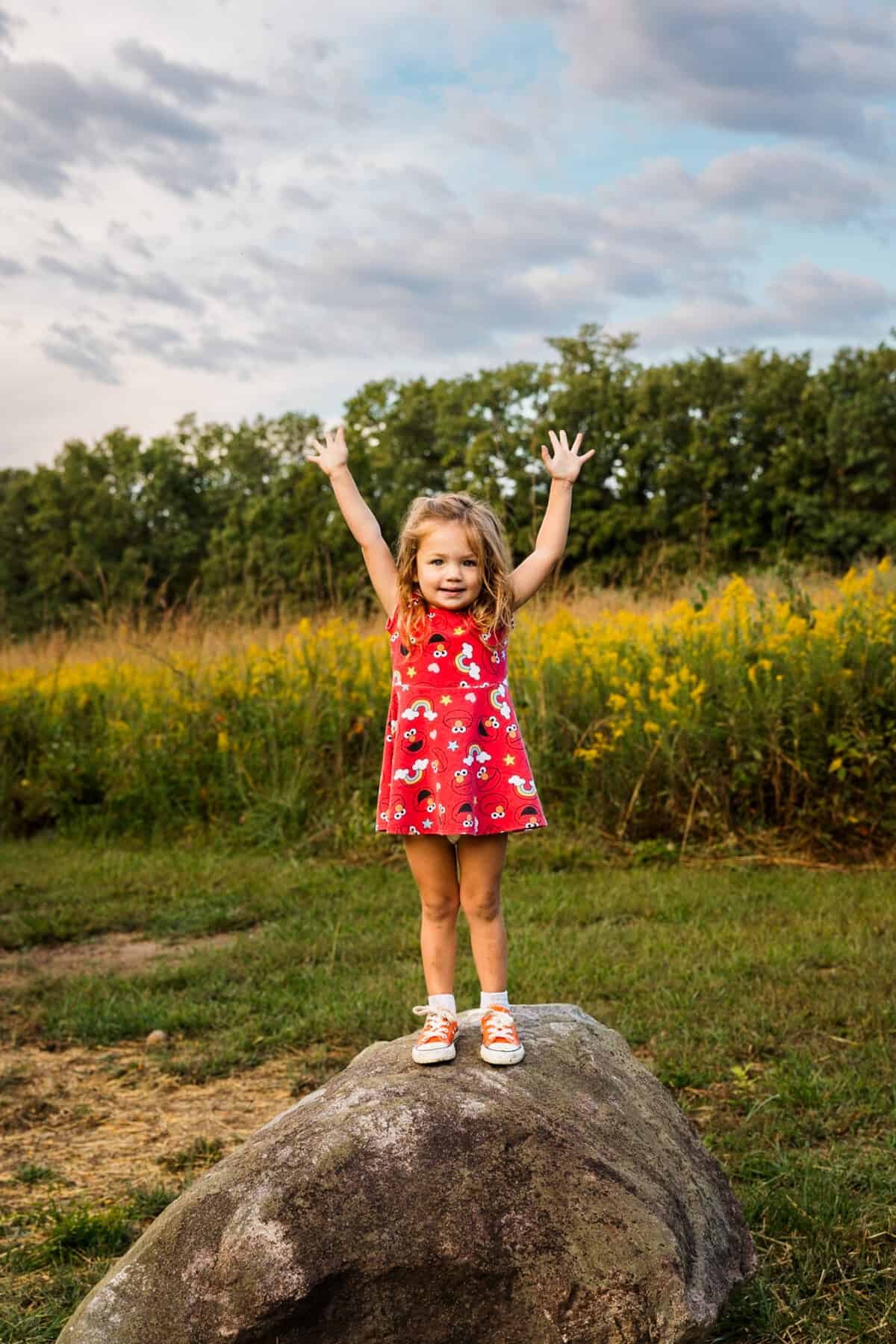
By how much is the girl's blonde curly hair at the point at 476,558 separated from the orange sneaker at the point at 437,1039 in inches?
38.2

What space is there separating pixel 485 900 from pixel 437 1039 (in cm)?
37

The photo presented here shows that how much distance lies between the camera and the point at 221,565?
100.0 ft

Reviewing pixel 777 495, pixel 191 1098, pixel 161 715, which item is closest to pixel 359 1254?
pixel 191 1098

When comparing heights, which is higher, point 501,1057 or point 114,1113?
point 501,1057

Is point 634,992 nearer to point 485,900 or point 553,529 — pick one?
point 485,900

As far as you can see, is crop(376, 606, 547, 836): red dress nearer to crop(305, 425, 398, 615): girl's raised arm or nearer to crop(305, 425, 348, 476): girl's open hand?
crop(305, 425, 398, 615): girl's raised arm

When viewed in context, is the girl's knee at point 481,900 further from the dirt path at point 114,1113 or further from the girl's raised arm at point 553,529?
the dirt path at point 114,1113

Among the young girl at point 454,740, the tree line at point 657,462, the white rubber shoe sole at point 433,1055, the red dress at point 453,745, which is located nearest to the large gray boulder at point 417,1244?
the white rubber shoe sole at point 433,1055

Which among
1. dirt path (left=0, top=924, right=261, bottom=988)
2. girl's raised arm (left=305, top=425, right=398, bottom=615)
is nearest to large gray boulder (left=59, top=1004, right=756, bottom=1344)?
girl's raised arm (left=305, top=425, right=398, bottom=615)

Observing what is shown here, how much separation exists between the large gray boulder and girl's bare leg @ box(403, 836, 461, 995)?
17.3 inches

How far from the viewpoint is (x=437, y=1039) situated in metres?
3.03

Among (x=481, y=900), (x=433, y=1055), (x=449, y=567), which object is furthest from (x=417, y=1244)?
(x=449, y=567)

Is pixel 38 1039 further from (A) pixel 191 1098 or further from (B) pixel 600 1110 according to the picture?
(B) pixel 600 1110

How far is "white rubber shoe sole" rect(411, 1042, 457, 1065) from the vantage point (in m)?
2.99
